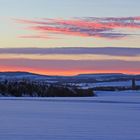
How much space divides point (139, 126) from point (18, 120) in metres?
3.43

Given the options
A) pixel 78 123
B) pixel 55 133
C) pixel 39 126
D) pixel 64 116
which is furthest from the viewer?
pixel 64 116

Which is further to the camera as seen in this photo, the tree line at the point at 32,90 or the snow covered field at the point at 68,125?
the tree line at the point at 32,90

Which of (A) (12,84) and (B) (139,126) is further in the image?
(A) (12,84)

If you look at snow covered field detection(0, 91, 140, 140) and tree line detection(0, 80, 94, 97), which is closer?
snow covered field detection(0, 91, 140, 140)

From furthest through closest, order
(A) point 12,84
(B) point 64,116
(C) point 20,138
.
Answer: (A) point 12,84 → (B) point 64,116 → (C) point 20,138

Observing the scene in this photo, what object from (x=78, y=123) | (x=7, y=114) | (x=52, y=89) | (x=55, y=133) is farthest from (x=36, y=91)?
(x=55, y=133)

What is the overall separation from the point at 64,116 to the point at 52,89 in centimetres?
1537

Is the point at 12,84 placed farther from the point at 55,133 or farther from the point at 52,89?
the point at 55,133

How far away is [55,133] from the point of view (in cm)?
1250

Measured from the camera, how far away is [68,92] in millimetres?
32781

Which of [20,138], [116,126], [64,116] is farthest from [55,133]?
[64,116]

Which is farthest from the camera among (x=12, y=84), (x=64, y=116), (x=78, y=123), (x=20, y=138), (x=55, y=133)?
(x=12, y=84)

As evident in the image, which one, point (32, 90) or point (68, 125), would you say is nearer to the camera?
point (68, 125)

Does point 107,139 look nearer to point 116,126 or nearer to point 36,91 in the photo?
point 116,126
